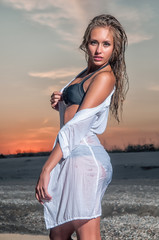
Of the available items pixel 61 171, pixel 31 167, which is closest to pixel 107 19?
pixel 61 171

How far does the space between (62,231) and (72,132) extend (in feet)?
1.88

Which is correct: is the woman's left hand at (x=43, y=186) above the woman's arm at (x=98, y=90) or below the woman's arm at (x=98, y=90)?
below

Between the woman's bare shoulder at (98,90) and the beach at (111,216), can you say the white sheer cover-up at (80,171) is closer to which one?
the woman's bare shoulder at (98,90)

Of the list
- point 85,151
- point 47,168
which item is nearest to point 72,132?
point 85,151

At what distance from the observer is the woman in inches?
83.8

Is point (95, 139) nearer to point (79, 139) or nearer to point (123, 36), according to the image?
point (79, 139)

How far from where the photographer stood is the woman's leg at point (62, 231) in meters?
2.30

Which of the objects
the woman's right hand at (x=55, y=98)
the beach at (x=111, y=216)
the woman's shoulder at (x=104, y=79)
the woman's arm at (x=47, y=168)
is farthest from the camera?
the beach at (x=111, y=216)

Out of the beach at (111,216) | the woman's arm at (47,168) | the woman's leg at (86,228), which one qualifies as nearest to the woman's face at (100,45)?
the woman's arm at (47,168)

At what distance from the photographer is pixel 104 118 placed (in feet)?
7.66

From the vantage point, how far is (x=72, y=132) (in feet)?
7.09

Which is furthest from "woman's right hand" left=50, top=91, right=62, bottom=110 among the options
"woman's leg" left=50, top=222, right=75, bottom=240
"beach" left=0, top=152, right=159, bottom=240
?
"beach" left=0, top=152, right=159, bottom=240

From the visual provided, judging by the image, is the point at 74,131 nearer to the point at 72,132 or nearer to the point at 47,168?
the point at 72,132

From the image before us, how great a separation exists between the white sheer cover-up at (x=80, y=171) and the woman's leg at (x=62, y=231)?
2.9 inches
